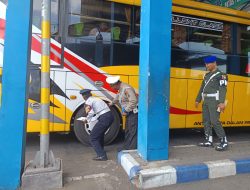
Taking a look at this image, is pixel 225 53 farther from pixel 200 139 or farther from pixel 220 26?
pixel 200 139

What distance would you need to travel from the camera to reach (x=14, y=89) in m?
3.97

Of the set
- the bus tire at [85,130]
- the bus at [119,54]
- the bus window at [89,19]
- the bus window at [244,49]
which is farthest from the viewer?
the bus window at [244,49]

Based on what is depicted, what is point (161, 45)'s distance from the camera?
475 centimetres

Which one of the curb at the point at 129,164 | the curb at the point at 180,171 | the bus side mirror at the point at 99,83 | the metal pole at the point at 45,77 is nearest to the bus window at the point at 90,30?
the bus side mirror at the point at 99,83

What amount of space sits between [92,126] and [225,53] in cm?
386

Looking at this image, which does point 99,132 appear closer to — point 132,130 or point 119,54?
point 132,130

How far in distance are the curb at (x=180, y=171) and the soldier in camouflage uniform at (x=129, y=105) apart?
855 mm

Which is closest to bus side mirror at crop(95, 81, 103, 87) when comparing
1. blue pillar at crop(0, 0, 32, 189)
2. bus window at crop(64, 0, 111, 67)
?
bus window at crop(64, 0, 111, 67)

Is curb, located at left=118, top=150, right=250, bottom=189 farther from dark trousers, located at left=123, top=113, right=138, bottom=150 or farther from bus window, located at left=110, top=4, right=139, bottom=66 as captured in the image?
bus window, located at left=110, top=4, right=139, bottom=66

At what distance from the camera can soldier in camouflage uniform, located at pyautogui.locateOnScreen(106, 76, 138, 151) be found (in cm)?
579

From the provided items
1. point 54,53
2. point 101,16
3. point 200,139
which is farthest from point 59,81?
point 200,139

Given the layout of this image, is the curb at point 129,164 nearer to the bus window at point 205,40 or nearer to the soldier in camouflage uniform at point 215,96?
the soldier in camouflage uniform at point 215,96

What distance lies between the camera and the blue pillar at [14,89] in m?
3.95

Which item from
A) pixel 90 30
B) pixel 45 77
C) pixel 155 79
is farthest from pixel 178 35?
pixel 45 77
